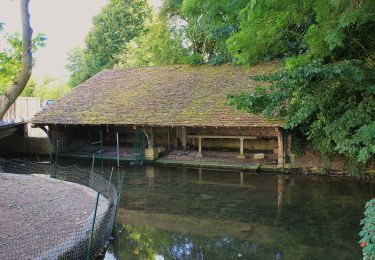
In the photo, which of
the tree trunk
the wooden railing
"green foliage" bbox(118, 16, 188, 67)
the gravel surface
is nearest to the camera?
the tree trunk

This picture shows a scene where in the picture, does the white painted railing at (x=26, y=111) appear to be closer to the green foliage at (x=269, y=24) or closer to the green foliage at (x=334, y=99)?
the green foliage at (x=269, y=24)

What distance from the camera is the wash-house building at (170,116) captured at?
15.1 m

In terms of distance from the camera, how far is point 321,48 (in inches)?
343

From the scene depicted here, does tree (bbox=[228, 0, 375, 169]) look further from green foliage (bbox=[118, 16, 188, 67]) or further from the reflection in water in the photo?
green foliage (bbox=[118, 16, 188, 67])

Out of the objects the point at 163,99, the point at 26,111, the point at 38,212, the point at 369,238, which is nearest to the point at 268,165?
the point at 163,99

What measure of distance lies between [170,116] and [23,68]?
1224 centimetres

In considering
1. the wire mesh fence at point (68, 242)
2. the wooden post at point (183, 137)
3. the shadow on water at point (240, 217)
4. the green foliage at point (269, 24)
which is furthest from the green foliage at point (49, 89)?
the wire mesh fence at point (68, 242)

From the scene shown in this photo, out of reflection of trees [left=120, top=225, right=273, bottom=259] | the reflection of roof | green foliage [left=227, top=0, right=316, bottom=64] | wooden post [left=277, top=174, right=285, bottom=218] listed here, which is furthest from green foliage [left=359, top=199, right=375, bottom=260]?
the reflection of roof

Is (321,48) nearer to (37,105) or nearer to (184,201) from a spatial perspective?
(184,201)

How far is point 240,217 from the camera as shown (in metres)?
8.82

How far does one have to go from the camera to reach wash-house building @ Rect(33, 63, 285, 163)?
15.1m

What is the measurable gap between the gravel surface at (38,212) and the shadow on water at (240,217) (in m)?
0.99

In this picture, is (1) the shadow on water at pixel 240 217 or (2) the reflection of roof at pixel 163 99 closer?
(1) the shadow on water at pixel 240 217

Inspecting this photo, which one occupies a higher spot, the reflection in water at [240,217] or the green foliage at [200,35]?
the green foliage at [200,35]
